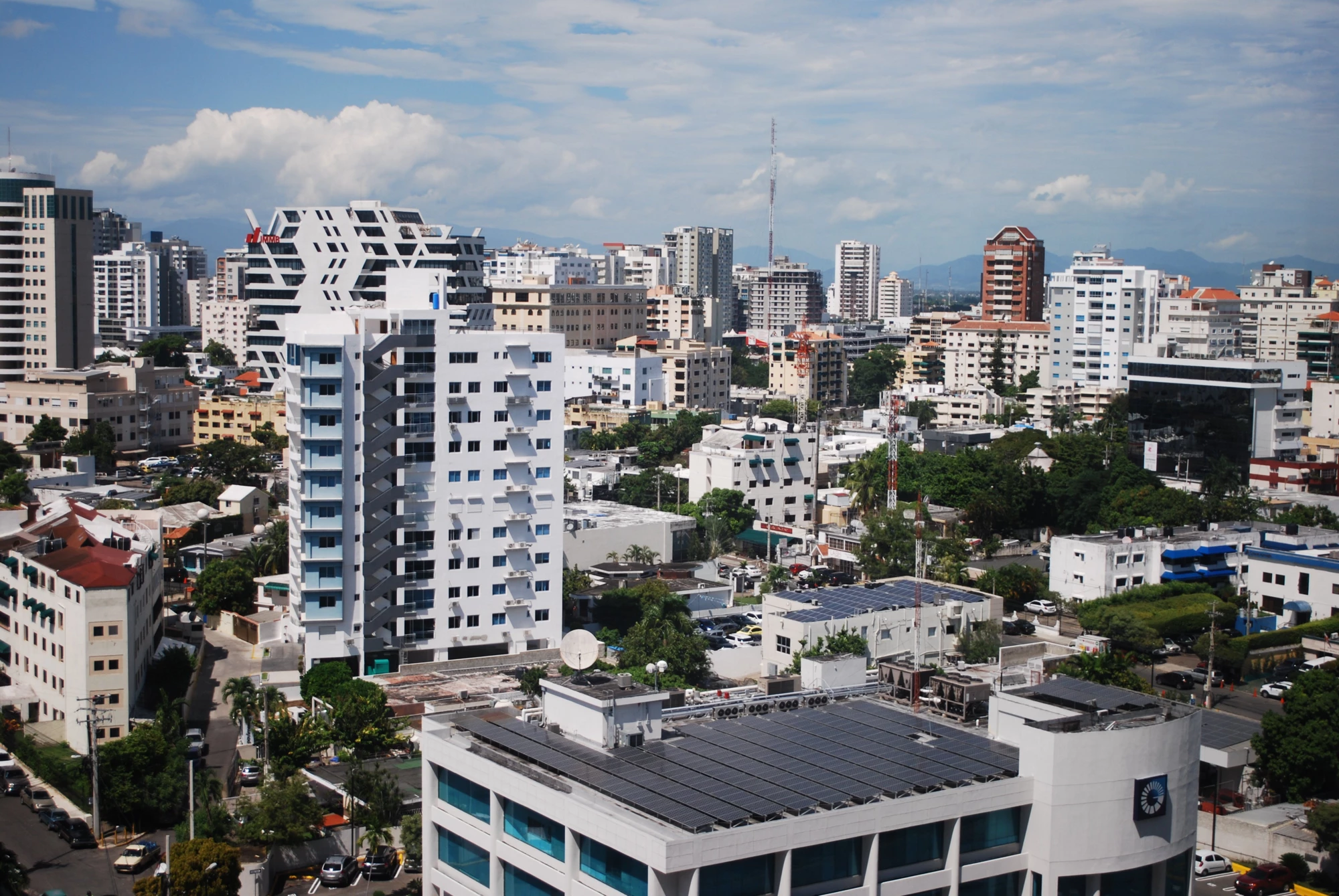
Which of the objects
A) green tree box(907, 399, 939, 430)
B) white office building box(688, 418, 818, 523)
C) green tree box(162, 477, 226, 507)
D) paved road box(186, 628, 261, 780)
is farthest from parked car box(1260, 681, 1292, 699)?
green tree box(907, 399, 939, 430)

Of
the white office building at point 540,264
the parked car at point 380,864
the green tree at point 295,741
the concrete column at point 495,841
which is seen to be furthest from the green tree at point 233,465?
the white office building at point 540,264

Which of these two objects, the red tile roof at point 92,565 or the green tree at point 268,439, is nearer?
the red tile roof at point 92,565

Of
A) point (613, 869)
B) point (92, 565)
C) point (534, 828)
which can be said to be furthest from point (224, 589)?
point (613, 869)

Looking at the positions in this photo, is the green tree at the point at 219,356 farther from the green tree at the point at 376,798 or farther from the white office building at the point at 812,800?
the white office building at the point at 812,800

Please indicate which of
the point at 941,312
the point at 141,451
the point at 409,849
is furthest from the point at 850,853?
the point at 941,312

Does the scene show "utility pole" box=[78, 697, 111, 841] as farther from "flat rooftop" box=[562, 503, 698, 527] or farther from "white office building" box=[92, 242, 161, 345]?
"white office building" box=[92, 242, 161, 345]

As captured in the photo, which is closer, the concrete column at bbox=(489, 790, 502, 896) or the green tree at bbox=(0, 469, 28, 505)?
the concrete column at bbox=(489, 790, 502, 896)
